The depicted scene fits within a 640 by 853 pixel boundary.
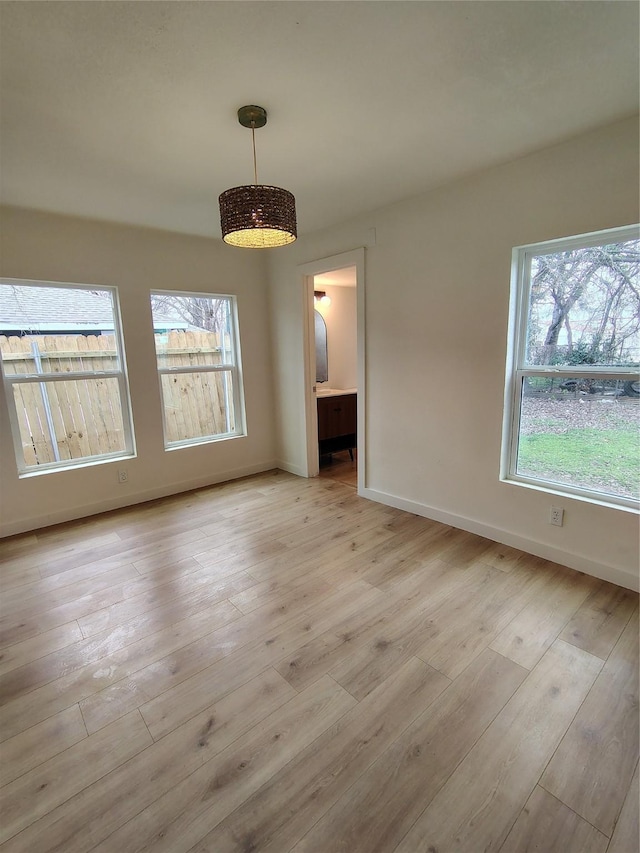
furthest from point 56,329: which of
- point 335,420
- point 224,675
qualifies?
point 224,675

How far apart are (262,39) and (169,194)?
1.61 metres

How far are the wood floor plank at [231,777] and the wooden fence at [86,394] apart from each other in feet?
9.53

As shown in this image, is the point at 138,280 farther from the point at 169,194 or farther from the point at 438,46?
the point at 438,46

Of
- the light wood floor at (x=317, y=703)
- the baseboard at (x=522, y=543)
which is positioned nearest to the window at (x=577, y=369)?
the baseboard at (x=522, y=543)

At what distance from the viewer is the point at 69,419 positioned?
3404 mm

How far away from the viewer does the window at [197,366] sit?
3871 mm

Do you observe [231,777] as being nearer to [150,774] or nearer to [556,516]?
[150,774]

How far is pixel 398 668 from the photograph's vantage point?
1763 mm

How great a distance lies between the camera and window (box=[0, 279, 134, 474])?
122 inches

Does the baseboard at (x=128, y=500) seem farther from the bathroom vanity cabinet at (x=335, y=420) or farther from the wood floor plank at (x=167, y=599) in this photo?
the wood floor plank at (x=167, y=599)

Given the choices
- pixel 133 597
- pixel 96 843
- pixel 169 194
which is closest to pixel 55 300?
pixel 169 194

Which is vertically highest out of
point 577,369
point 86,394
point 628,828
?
point 577,369

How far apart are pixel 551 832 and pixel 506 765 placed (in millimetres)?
193

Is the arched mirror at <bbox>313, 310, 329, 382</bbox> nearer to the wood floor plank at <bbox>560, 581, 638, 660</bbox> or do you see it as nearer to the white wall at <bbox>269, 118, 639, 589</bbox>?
the white wall at <bbox>269, 118, 639, 589</bbox>
